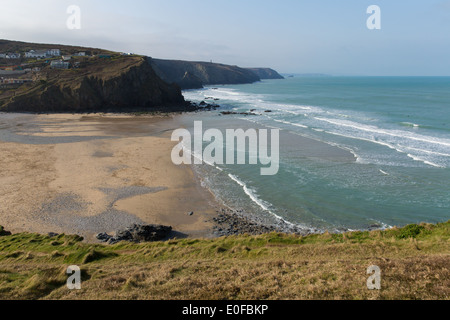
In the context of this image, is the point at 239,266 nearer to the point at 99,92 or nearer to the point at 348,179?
the point at 348,179

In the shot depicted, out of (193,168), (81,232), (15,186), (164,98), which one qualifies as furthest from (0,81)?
(81,232)

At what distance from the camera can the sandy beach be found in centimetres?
1777

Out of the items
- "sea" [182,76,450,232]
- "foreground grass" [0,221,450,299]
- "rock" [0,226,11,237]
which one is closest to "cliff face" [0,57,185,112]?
"sea" [182,76,450,232]

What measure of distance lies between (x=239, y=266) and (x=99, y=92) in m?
61.7

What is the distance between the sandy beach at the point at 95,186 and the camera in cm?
1777

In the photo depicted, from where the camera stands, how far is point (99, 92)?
63.9 metres

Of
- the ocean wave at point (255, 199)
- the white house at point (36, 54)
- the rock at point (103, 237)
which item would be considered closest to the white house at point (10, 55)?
the white house at point (36, 54)

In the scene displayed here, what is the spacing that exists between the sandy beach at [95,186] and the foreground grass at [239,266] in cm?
299

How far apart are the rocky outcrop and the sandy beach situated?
0.84 metres

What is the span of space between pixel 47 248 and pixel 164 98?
59.0 m

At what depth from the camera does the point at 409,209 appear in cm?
1862

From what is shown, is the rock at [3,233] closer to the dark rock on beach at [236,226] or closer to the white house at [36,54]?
the dark rock on beach at [236,226]

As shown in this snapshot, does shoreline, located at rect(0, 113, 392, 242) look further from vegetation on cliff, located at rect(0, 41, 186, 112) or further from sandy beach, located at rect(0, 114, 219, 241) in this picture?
vegetation on cliff, located at rect(0, 41, 186, 112)
